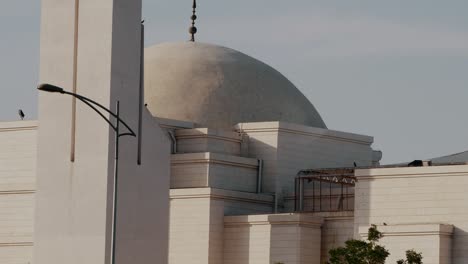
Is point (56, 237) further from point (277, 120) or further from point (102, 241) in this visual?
point (277, 120)

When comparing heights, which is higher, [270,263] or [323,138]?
[323,138]

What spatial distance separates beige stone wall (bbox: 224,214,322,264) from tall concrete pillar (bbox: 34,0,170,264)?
6595mm

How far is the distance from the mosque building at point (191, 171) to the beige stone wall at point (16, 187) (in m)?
0.05

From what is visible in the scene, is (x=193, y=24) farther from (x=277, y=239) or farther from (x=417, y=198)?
(x=417, y=198)

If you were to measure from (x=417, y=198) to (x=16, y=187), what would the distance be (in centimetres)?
1469

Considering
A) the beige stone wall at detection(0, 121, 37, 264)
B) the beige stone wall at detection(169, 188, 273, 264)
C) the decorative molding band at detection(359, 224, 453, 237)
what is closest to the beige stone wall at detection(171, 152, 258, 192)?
the beige stone wall at detection(169, 188, 273, 264)

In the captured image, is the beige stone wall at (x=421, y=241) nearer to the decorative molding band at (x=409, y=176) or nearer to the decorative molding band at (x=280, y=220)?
the decorative molding band at (x=409, y=176)

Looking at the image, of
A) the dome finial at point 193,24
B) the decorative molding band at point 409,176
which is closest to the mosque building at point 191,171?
the decorative molding band at point 409,176

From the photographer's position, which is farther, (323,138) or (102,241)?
(323,138)

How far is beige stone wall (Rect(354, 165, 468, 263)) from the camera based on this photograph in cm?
5359

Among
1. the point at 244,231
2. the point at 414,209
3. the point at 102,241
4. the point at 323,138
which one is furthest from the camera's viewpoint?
the point at 323,138

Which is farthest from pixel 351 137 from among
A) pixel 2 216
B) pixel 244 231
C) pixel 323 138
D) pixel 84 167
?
pixel 84 167

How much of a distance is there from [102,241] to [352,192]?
532 inches

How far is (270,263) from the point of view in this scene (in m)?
56.9
